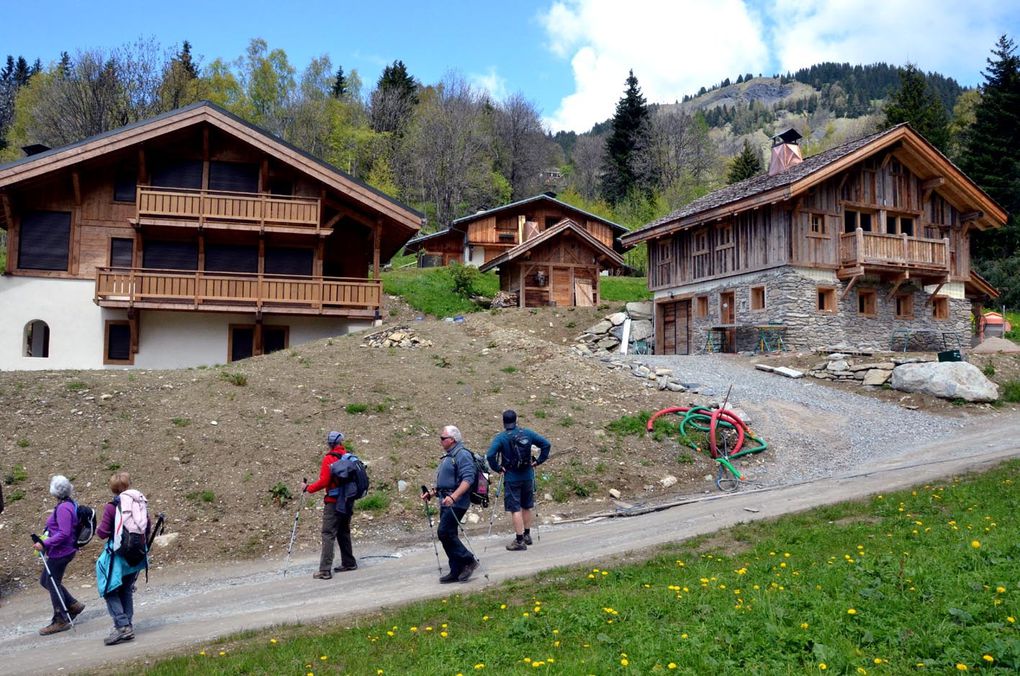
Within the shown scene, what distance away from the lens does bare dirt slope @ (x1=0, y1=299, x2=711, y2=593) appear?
1222cm

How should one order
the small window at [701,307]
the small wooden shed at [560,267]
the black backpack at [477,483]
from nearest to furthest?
the black backpack at [477,483]
the small window at [701,307]
the small wooden shed at [560,267]

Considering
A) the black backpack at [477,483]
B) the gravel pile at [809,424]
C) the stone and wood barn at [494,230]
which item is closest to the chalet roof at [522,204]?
the stone and wood barn at [494,230]

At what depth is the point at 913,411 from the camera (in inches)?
805

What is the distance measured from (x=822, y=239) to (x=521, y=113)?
2199 inches

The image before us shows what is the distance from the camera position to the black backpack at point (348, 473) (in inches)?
386

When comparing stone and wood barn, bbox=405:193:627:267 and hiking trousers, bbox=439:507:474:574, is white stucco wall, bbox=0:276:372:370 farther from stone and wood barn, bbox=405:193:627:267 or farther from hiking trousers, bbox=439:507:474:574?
stone and wood barn, bbox=405:193:627:267

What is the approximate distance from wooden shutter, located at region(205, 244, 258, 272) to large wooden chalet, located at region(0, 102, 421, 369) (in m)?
0.04

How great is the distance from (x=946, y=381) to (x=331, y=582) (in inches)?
747

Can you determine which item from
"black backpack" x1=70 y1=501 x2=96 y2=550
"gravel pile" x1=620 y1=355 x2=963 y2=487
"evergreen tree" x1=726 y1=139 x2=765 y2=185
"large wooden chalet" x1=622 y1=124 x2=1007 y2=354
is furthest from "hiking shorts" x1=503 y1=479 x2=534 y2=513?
"evergreen tree" x1=726 y1=139 x2=765 y2=185

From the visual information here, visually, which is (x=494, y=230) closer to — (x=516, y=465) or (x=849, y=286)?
(x=849, y=286)

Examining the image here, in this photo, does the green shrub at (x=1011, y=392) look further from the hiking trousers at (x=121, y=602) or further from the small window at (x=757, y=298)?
the hiking trousers at (x=121, y=602)

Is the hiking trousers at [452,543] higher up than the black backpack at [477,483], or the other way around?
the black backpack at [477,483]

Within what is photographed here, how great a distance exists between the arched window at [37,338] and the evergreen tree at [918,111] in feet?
182

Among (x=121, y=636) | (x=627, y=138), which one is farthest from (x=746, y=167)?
(x=121, y=636)
